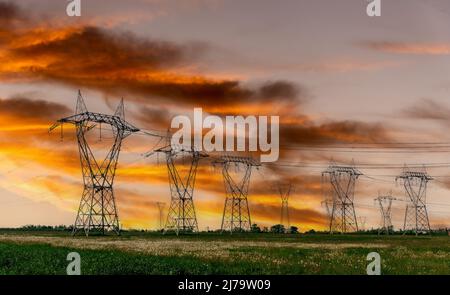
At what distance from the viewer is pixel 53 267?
2592 centimetres

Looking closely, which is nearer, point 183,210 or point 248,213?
point 183,210

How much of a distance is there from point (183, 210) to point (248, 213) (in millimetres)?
24049

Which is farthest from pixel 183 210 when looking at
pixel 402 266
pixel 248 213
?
pixel 402 266

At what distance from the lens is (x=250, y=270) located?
24422 mm

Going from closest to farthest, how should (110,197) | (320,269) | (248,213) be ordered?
(320,269)
(110,197)
(248,213)
